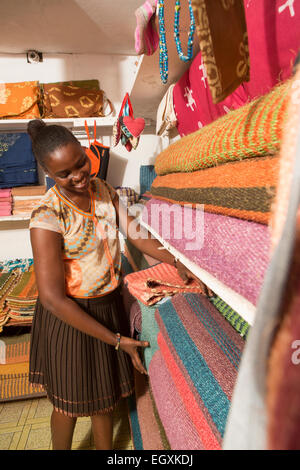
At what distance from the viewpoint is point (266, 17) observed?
1.40 feet

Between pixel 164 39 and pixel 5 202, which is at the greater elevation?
pixel 164 39

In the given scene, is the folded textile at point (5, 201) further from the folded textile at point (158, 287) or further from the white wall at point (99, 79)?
the folded textile at point (158, 287)

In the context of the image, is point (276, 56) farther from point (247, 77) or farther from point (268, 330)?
point (268, 330)

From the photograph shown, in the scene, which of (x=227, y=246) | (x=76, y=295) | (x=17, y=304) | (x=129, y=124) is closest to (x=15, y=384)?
(x=17, y=304)

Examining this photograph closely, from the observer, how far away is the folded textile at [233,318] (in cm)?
64

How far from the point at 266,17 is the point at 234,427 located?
22.3 inches

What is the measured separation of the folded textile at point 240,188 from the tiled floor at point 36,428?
1.38 meters

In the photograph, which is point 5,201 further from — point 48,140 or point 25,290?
point 48,140

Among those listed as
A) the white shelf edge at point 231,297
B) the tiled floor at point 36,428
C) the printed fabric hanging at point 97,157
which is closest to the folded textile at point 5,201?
the printed fabric hanging at point 97,157

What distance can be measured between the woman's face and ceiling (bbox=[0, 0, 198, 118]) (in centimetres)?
51

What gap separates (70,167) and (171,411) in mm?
766

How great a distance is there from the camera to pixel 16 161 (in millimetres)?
1762

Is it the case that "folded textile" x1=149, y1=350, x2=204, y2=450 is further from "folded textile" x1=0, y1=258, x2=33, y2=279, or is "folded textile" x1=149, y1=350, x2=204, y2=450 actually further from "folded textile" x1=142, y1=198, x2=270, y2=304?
"folded textile" x1=0, y1=258, x2=33, y2=279

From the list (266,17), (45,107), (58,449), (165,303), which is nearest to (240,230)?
(266,17)
